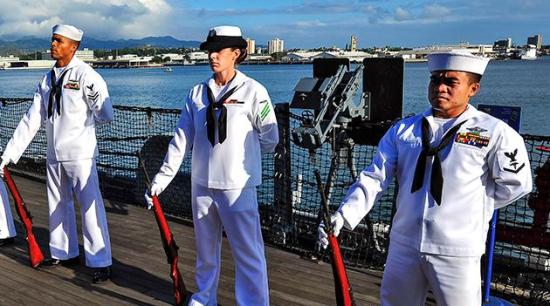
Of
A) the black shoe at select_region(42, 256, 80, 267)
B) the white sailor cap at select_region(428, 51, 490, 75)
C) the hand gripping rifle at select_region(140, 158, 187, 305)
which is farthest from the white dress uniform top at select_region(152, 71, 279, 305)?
the black shoe at select_region(42, 256, 80, 267)

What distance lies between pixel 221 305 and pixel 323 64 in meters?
2.34

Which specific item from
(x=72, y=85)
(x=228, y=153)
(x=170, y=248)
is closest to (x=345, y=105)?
(x=228, y=153)

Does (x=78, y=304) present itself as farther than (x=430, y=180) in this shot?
Yes

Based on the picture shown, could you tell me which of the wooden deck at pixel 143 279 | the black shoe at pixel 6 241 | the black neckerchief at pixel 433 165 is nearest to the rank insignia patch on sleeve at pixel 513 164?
the black neckerchief at pixel 433 165

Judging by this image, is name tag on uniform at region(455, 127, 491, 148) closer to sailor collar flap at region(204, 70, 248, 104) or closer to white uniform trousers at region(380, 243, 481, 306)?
white uniform trousers at region(380, 243, 481, 306)

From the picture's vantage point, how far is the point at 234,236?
3316 millimetres

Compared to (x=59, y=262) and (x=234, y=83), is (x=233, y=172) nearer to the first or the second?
(x=234, y=83)

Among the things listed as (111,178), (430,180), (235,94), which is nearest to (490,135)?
(430,180)

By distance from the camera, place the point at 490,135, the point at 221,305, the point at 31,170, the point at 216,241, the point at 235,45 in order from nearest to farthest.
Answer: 1. the point at 490,135
2. the point at 235,45
3. the point at 216,241
4. the point at 221,305
5. the point at 31,170

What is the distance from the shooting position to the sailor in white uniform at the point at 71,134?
3980 mm

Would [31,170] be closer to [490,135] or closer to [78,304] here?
[78,304]

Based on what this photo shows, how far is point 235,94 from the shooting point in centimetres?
320

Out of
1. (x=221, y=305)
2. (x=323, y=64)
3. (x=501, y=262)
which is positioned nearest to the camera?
(x=221, y=305)

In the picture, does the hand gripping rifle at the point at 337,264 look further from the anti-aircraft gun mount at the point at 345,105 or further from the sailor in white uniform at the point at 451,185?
the anti-aircraft gun mount at the point at 345,105
